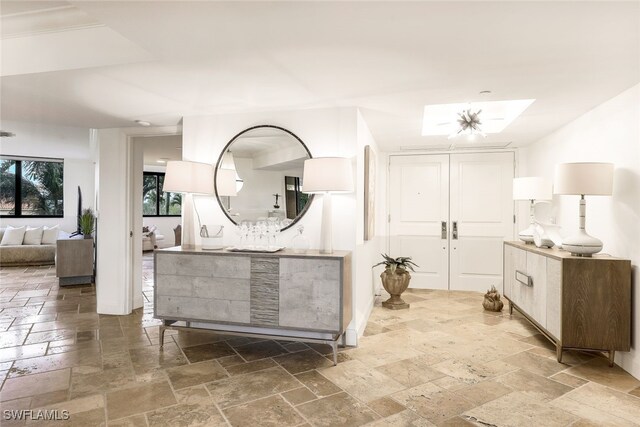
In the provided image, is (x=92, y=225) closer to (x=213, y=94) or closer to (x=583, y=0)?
(x=213, y=94)

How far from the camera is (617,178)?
288cm

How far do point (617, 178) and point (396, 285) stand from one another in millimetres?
2363

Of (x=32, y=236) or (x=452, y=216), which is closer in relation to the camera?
(x=452, y=216)

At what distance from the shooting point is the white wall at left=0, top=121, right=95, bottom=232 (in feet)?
18.6

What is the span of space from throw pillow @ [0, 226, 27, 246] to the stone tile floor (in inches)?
169

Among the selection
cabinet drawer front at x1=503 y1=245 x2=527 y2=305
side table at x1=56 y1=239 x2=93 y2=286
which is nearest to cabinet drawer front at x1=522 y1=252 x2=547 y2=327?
cabinet drawer front at x1=503 y1=245 x2=527 y2=305

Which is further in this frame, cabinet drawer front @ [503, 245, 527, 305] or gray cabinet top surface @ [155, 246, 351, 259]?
cabinet drawer front @ [503, 245, 527, 305]

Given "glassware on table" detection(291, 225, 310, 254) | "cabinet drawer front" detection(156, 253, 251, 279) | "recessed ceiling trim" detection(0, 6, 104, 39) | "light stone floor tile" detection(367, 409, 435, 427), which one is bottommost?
"light stone floor tile" detection(367, 409, 435, 427)

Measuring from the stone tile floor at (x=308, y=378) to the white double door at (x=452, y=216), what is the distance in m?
1.53

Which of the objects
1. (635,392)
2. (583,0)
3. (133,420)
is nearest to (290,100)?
(583,0)

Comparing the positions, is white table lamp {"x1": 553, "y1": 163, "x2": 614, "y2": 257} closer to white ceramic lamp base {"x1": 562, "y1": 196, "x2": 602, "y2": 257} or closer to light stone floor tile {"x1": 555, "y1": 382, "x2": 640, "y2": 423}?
white ceramic lamp base {"x1": 562, "y1": 196, "x2": 602, "y2": 257}

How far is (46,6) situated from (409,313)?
13.2ft

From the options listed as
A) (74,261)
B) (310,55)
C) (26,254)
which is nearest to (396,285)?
(310,55)

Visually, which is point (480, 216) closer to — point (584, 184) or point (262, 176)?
point (584, 184)
